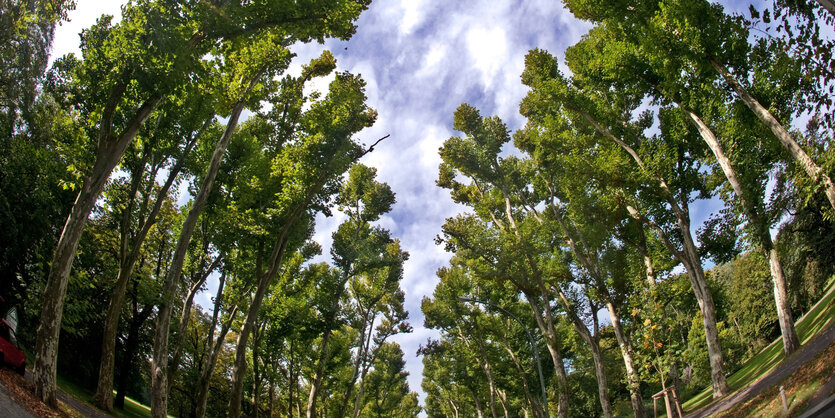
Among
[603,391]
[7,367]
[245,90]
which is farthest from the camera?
[603,391]

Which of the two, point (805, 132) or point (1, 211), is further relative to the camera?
point (805, 132)

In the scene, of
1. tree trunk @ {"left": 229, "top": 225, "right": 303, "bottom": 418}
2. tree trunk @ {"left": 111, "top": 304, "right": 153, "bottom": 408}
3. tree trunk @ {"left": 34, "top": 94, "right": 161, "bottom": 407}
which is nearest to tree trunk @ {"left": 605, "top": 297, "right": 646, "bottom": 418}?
tree trunk @ {"left": 229, "top": 225, "right": 303, "bottom": 418}

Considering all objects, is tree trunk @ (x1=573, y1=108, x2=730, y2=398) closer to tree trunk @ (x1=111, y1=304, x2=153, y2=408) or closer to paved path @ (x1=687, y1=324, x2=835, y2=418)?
paved path @ (x1=687, y1=324, x2=835, y2=418)

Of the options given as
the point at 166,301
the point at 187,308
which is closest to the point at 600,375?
the point at 166,301

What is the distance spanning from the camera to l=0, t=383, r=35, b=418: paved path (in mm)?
4915

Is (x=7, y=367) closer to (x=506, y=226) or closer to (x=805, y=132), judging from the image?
(x=506, y=226)

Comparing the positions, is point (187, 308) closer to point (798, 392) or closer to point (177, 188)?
point (177, 188)

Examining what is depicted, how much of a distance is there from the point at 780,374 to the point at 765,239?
366cm

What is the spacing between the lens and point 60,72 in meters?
11.0

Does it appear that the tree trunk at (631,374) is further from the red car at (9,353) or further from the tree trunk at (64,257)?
the red car at (9,353)

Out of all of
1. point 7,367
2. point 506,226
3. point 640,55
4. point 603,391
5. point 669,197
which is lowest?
point 603,391

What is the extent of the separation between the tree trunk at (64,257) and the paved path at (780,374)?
15.3 metres

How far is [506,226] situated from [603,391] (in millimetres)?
7987

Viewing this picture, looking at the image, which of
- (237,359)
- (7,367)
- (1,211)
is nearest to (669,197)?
(237,359)
